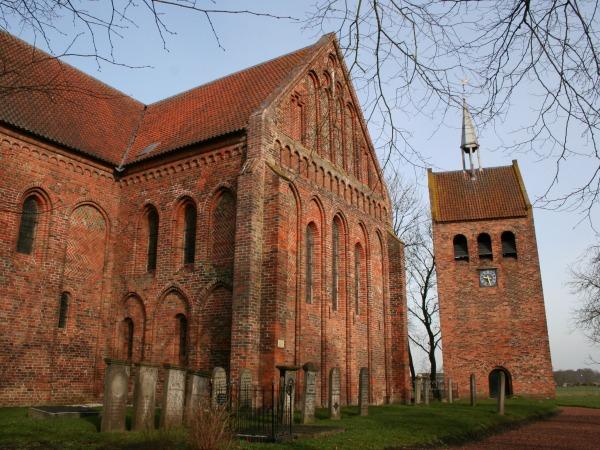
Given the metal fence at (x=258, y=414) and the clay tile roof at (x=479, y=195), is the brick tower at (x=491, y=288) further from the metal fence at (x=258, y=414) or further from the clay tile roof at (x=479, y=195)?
the metal fence at (x=258, y=414)

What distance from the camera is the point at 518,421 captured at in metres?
16.2

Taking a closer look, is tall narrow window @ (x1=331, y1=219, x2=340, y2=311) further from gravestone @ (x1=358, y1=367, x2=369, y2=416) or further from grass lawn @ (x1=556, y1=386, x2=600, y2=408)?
grass lawn @ (x1=556, y1=386, x2=600, y2=408)

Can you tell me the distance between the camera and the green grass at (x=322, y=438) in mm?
8164

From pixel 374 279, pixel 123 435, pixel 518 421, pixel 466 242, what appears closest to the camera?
pixel 123 435

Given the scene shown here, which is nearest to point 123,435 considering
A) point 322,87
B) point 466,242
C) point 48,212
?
point 48,212

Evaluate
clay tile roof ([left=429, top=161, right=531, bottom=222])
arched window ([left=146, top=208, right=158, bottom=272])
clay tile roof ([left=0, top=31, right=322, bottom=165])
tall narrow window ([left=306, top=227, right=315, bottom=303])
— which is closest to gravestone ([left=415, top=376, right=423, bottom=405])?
tall narrow window ([left=306, top=227, right=315, bottom=303])

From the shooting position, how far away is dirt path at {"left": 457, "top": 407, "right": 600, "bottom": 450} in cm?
1069

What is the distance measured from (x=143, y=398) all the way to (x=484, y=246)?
24.5 m

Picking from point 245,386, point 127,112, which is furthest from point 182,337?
point 127,112

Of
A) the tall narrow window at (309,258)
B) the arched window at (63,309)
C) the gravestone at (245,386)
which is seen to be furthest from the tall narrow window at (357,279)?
the arched window at (63,309)

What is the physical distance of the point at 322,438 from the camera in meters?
9.61

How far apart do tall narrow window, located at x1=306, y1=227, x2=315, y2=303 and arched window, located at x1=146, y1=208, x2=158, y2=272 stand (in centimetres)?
493

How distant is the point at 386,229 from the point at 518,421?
8.78 meters

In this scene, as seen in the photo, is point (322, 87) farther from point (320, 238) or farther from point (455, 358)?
point (455, 358)
